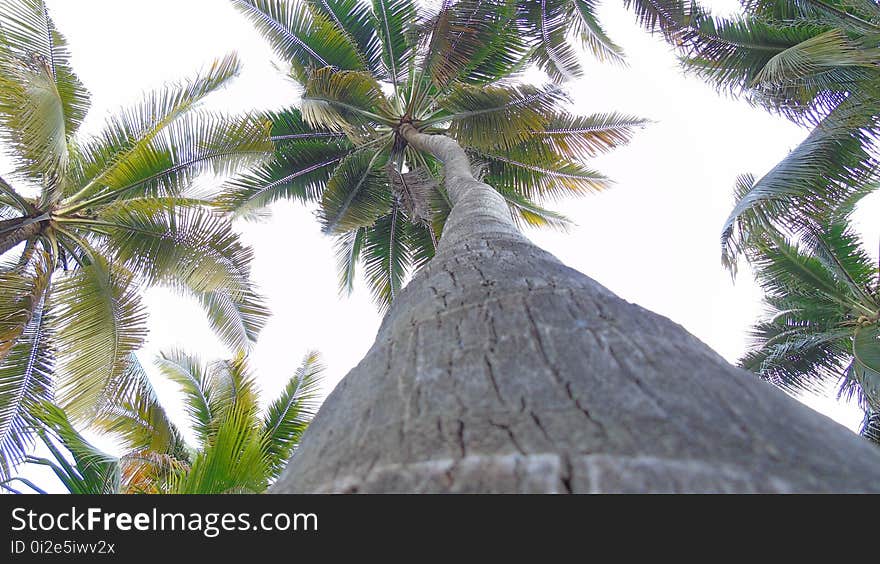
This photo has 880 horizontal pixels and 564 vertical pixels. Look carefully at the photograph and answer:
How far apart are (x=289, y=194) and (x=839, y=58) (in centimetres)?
752

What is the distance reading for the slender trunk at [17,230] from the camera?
6219mm

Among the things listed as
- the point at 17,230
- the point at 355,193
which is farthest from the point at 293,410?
the point at 17,230

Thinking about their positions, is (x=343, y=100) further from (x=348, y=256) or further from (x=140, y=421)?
(x=140, y=421)

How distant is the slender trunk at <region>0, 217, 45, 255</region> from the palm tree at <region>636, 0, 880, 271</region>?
8.71 metres

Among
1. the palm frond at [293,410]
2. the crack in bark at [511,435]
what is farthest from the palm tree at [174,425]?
the crack in bark at [511,435]

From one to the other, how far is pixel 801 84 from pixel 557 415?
8352 millimetres

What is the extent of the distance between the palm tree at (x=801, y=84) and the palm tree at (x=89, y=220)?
245 inches

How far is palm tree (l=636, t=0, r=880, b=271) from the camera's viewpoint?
6.17m

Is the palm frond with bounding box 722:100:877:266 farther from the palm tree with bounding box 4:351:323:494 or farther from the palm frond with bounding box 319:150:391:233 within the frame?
the palm tree with bounding box 4:351:323:494

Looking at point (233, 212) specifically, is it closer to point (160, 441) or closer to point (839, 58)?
point (160, 441)

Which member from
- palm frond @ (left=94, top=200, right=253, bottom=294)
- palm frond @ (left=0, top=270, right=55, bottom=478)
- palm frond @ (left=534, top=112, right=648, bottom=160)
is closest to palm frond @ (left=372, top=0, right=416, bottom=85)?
palm frond @ (left=534, top=112, right=648, bottom=160)
